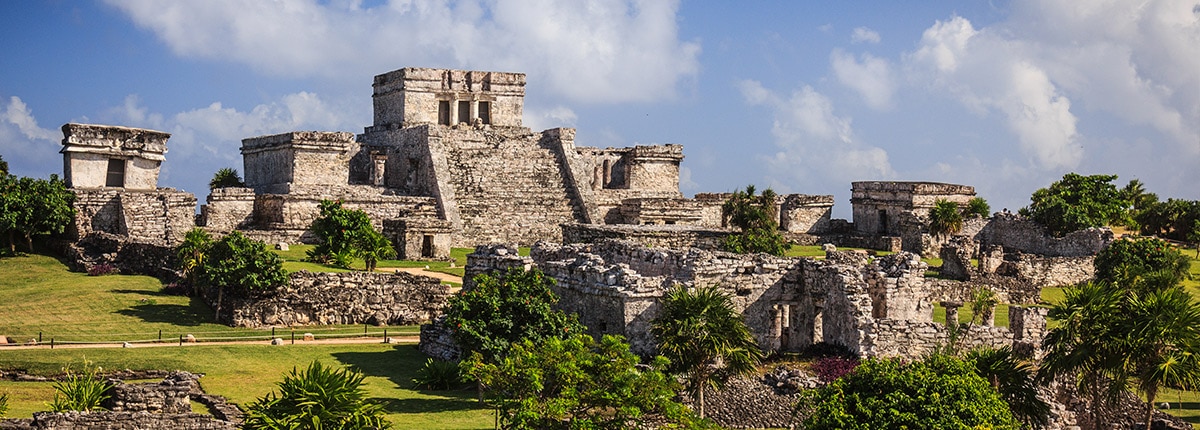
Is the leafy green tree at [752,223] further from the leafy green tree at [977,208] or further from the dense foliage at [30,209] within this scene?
the dense foliage at [30,209]

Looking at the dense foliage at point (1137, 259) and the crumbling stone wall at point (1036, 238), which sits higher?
the crumbling stone wall at point (1036, 238)

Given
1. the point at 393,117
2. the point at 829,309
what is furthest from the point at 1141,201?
the point at 829,309

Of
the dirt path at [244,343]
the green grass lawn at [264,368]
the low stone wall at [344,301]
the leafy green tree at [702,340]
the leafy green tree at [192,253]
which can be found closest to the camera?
the leafy green tree at [702,340]

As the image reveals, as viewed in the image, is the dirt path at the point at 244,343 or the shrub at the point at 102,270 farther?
the shrub at the point at 102,270

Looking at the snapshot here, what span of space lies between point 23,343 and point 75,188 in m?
17.0

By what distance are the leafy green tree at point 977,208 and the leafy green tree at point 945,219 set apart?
180 inches

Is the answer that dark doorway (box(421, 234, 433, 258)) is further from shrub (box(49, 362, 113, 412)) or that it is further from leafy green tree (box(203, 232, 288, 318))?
shrub (box(49, 362, 113, 412))

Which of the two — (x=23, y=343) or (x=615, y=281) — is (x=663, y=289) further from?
(x=23, y=343)

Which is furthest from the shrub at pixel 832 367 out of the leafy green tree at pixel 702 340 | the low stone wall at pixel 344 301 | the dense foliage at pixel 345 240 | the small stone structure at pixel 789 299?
the dense foliage at pixel 345 240

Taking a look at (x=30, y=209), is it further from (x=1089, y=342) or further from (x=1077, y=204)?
(x=1077, y=204)

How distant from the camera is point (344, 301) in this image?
32.6 metres

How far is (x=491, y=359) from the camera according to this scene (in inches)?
957

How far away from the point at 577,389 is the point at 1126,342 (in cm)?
898

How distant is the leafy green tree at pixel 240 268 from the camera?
31203 millimetres
